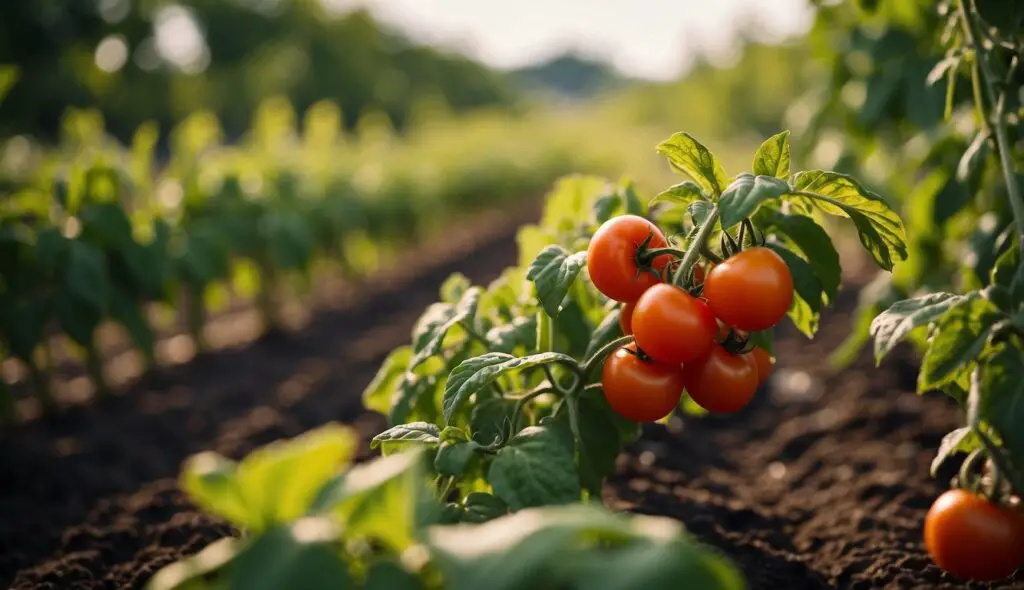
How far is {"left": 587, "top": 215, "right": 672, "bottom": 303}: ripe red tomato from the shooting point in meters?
1.36

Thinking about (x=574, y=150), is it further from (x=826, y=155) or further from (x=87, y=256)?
(x=87, y=256)

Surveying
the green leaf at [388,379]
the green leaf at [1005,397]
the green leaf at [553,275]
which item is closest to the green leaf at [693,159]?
the green leaf at [553,275]

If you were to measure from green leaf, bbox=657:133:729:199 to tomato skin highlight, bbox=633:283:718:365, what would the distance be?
0.98 ft

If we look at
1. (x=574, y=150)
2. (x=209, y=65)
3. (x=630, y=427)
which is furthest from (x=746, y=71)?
(x=630, y=427)

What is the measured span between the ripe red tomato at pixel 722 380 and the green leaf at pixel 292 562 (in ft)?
2.46

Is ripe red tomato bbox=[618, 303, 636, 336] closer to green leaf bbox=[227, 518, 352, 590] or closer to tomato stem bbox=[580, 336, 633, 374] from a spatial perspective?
tomato stem bbox=[580, 336, 633, 374]

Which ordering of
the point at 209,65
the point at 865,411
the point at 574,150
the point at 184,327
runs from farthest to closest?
the point at 209,65 → the point at 574,150 → the point at 184,327 → the point at 865,411

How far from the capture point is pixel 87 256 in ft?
10.9

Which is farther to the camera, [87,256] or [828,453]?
[87,256]

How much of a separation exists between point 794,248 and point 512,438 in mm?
800

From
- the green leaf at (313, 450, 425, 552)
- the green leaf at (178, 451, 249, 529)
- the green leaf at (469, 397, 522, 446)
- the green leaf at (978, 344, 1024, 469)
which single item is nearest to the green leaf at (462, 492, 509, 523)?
the green leaf at (469, 397, 522, 446)

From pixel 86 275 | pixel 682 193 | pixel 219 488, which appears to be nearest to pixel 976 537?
pixel 682 193

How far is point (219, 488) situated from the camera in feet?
3.14

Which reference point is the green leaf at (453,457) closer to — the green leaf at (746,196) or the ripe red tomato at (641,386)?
the ripe red tomato at (641,386)
